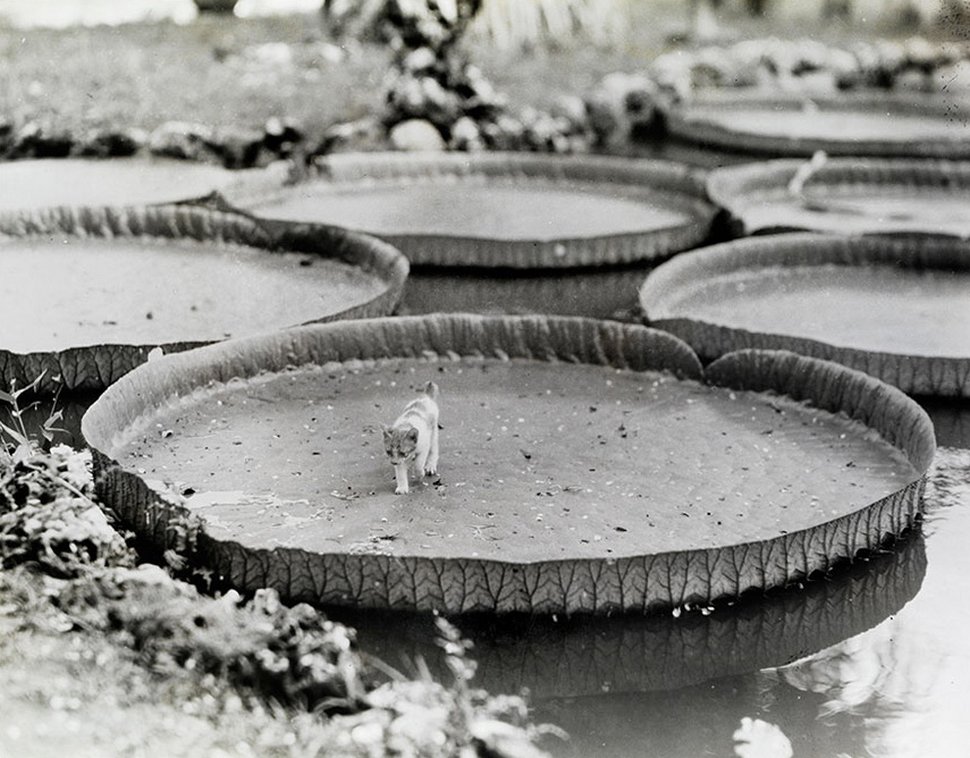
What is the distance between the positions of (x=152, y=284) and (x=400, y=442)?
210 cm

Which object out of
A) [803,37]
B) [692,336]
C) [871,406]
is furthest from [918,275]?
[803,37]

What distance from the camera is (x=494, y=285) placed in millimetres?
5508

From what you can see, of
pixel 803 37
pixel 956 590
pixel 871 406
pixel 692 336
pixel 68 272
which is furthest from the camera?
pixel 803 37

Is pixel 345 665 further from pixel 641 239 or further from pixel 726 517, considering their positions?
pixel 641 239

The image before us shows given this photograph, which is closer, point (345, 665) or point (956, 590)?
point (345, 665)

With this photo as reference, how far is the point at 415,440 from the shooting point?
10.6 feet

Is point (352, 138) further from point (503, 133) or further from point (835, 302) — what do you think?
point (835, 302)

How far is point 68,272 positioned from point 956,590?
3.30 m

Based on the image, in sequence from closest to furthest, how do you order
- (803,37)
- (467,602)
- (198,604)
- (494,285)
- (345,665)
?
(345,665), (198,604), (467,602), (494,285), (803,37)

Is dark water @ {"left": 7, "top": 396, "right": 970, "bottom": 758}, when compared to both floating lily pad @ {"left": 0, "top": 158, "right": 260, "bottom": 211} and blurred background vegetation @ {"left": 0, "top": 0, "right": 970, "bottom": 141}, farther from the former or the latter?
blurred background vegetation @ {"left": 0, "top": 0, "right": 970, "bottom": 141}

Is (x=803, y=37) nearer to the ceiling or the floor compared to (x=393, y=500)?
nearer to the ceiling

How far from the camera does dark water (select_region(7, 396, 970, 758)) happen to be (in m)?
2.56

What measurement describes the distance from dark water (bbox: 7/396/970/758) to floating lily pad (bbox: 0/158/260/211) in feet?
12.2

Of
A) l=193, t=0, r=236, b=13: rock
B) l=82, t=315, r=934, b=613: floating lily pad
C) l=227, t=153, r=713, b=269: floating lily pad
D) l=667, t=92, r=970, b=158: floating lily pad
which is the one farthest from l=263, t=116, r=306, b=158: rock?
l=82, t=315, r=934, b=613: floating lily pad
